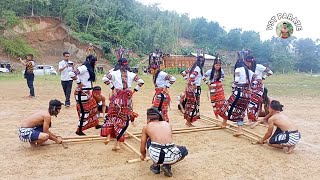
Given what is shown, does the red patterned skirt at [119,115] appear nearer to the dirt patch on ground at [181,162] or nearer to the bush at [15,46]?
the dirt patch on ground at [181,162]

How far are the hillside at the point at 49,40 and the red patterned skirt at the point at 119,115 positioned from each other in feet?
117

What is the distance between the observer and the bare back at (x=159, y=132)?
493 centimetres

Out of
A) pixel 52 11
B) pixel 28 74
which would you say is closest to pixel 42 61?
pixel 52 11

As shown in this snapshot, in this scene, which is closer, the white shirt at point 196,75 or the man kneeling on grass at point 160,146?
the man kneeling on grass at point 160,146

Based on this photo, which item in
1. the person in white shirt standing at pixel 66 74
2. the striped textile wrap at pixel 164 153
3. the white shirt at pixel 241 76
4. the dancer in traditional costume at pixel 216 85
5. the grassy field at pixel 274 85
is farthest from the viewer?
the grassy field at pixel 274 85

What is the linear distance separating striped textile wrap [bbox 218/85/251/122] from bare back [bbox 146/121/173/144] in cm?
307

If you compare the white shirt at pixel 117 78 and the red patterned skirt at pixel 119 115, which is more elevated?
the white shirt at pixel 117 78

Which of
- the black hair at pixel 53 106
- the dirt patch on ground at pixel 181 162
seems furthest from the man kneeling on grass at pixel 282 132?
the black hair at pixel 53 106

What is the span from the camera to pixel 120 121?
629 cm

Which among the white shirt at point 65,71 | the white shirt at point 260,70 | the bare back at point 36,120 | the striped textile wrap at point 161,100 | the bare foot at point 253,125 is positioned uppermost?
the white shirt at point 260,70

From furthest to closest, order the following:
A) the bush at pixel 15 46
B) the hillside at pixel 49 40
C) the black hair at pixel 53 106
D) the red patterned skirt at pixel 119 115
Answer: the hillside at pixel 49 40, the bush at pixel 15 46, the red patterned skirt at pixel 119 115, the black hair at pixel 53 106

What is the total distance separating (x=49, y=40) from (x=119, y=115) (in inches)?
1564

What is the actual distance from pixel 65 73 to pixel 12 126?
3.06 metres

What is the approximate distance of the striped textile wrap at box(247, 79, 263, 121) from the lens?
8539 mm
